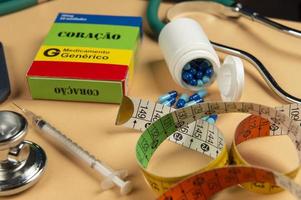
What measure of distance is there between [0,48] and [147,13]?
9.0 inches

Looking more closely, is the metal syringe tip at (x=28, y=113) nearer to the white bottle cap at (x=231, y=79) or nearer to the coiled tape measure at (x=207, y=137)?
the coiled tape measure at (x=207, y=137)

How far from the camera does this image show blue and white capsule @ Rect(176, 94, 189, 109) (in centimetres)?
65

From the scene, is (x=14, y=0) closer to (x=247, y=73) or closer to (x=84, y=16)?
(x=84, y=16)

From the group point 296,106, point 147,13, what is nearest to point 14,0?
point 147,13

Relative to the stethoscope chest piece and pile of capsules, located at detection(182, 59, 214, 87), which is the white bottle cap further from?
the stethoscope chest piece

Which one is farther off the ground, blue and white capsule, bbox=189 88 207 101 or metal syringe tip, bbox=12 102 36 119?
blue and white capsule, bbox=189 88 207 101

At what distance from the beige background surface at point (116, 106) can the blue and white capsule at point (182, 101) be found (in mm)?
31

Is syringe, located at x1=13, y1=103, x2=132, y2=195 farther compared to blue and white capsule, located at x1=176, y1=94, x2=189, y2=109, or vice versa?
blue and white capsule, located at x1=176, y1=94, x2=189, y2=109

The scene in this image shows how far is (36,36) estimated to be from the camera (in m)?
0.78

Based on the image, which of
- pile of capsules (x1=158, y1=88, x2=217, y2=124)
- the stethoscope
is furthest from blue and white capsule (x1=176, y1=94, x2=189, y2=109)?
the stethoscope

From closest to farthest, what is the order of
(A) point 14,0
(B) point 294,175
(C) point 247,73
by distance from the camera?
(B) point 294,175 → (C) point 247,73 → (A) point 14,0

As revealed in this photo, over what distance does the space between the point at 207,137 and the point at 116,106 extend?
13 cm

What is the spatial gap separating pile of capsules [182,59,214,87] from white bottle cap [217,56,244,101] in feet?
0.05

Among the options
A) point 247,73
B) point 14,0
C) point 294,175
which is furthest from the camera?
point 14,0
